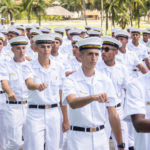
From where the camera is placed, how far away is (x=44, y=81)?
18.0 ft

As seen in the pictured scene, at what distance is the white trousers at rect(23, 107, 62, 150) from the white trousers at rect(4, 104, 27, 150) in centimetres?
103

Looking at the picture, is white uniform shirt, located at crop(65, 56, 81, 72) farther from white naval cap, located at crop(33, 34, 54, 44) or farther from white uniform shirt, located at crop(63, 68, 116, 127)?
white uniform shirt, located at crop(63, 68, 116, 127)

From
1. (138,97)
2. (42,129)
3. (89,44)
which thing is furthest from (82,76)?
(42,129)

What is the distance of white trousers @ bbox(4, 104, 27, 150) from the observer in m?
6.37

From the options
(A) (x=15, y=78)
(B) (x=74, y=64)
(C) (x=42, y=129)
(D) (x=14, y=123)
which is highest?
(B) (x=74, y=64)

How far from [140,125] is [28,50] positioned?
23.4 ft

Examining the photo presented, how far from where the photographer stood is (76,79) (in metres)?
4.19

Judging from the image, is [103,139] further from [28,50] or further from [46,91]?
[28,50]

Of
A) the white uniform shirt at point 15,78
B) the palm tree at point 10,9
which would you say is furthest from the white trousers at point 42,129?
the palm tree at point 10,9

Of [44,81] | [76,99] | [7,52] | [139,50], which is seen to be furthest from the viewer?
[139,50]

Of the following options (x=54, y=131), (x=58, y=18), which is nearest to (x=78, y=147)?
(x=54, y=131)

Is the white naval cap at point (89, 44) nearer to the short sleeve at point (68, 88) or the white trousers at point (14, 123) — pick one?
the short sleeve at point (68, 88)

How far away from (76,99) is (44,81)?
5.75 feet

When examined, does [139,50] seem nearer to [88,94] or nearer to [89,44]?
[89,44]
